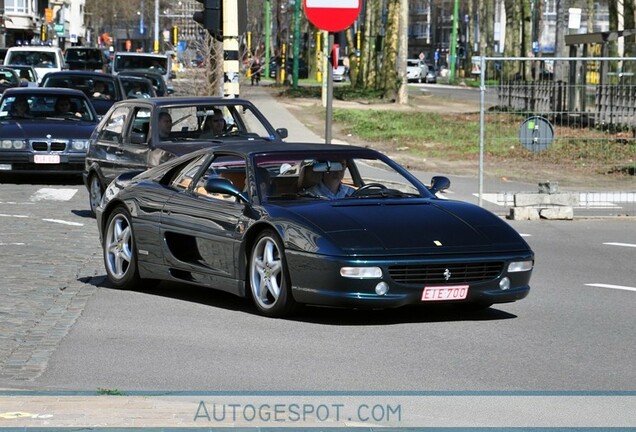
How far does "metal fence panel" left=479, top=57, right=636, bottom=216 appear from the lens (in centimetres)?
1912

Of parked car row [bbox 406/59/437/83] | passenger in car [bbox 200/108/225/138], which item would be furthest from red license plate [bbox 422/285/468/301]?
parked car row [bbox 406/59/437/83]

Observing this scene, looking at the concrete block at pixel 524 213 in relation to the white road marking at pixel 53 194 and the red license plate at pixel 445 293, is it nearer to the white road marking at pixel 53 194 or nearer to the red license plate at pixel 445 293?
the white road marking at pixel 53 194

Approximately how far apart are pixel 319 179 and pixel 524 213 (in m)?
8.04

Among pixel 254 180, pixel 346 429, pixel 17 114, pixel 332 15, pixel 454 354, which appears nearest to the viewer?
pixel 346 429

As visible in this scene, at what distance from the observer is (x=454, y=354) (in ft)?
29.9

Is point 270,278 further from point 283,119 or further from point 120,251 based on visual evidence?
point 283,119

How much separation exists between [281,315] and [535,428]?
3871 millimetres

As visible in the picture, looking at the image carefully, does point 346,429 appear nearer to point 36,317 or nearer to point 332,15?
point 36,317

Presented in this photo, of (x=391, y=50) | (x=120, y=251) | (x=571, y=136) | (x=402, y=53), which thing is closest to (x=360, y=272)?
(x=120, y=251)

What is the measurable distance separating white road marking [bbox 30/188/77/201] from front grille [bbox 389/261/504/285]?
11.4m

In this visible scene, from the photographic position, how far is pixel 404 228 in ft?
33.6

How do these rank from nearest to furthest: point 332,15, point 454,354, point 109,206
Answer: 1. point 454,354
2. point 109,206
3. point 332,15

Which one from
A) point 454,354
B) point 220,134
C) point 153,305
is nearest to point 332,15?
point 220,134

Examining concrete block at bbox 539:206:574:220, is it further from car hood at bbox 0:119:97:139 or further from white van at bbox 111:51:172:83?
white van at bbox 111:51:172:83
